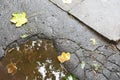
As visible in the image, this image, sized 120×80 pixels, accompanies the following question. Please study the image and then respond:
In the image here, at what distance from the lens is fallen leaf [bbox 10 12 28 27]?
3654 millimetres

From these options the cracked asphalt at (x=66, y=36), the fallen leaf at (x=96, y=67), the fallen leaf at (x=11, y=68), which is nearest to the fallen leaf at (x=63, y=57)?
the cracked asphalt at (x=66, y=36)

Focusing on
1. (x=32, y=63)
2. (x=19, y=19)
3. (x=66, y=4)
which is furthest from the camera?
(x=66, y=4)

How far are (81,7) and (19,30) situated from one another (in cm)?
109

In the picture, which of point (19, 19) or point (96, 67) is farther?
point (19, 19)

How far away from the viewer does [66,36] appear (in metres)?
3.55

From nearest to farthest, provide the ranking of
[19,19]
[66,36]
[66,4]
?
[66,36]
[19,19]
[66,4]

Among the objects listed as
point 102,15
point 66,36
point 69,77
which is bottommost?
point 69,77

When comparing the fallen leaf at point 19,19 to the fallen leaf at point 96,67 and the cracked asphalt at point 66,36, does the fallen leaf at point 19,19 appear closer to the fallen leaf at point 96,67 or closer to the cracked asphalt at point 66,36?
the cracked asphalt at point 66,36

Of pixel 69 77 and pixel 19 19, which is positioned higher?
pixel 19 19

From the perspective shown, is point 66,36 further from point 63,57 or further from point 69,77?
point 69,77

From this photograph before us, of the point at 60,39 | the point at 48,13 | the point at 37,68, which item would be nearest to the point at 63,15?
the point at 48,13

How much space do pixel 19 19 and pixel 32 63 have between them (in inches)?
32.7

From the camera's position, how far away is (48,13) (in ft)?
12.6

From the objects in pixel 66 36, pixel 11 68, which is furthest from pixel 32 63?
pixel 66 36
